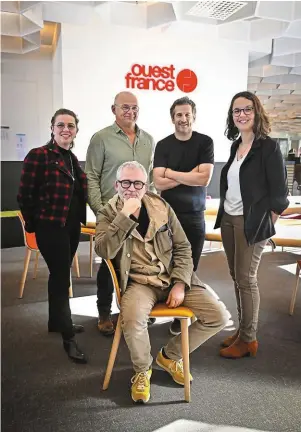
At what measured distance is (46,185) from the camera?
238 centimetres

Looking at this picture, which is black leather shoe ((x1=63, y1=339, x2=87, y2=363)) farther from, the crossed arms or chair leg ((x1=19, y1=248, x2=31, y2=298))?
chair leg ((x1=19, y1=248, x2=31, y2=298))

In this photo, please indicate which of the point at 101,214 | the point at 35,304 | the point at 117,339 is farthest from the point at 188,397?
the point at 35,304

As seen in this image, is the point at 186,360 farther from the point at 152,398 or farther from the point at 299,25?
the point at 299,25

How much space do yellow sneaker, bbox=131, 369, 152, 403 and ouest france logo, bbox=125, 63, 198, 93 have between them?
4609mm

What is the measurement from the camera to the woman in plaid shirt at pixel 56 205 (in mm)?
2379

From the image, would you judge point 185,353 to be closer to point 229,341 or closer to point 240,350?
point 240,350

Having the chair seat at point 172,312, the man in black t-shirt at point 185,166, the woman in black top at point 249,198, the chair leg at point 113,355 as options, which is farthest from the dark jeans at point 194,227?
the chair leg at point 113,355

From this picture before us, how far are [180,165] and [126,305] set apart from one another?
3.60ft

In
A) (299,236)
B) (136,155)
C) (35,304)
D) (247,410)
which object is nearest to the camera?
(247,410)

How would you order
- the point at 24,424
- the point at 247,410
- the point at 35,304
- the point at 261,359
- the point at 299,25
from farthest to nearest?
the point at 299,25, the point at 35,304, the point at 261,359, the point at 247,410, the point at 24,424

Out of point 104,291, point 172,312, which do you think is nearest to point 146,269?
point 172,312

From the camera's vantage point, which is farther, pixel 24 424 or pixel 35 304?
pixel 35 304

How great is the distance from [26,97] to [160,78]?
275 centimetres

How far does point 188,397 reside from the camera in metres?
2.15
